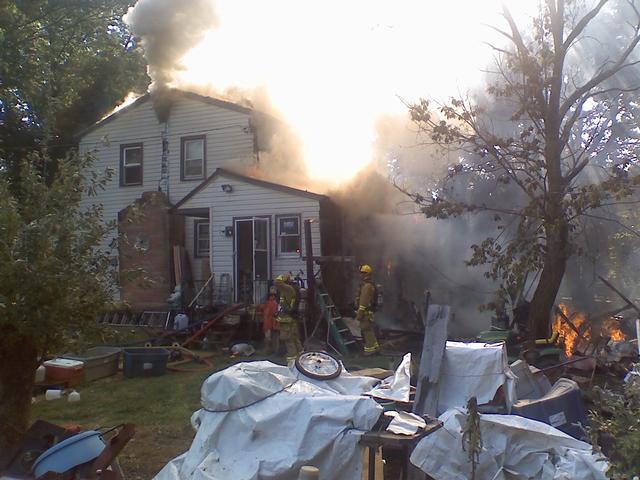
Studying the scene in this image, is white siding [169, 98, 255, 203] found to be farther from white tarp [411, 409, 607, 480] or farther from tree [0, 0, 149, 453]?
white tarp [411, 409, 607, 480]

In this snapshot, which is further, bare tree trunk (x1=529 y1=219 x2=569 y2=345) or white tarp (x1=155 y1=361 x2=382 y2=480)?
bare tree trunk (x1=529 y1=219 x2=569 y2=345)

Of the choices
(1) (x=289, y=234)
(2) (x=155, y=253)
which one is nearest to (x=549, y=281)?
(1) (x=289, y=234)

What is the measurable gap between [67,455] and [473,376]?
12.8 ft

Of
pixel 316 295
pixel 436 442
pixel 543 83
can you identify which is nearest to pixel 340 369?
pixel 436 442

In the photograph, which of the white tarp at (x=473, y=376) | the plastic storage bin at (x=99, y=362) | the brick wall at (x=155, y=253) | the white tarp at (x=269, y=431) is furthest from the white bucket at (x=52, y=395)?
the brick wall at (x=155, y=253)

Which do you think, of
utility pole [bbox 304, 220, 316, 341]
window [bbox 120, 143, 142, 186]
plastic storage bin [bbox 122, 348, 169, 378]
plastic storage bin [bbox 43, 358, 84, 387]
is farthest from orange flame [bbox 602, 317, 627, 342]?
window [bbox 120, 143, 142, 186]

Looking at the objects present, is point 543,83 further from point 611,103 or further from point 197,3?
point 197,3

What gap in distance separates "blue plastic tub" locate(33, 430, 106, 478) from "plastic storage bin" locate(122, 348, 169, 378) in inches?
220

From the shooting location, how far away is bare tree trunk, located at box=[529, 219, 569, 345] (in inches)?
372

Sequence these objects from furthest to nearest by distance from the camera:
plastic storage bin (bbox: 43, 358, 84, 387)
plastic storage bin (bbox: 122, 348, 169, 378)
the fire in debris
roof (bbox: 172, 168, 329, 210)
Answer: roof (bbox: 172, 168, 329, 210) < the fire in debris < plastic storage bin (bbox: 122, 348, 169, 378) < plastic storage bin (bbox: 43, 358, 84, 387)

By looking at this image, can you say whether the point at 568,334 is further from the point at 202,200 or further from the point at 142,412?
the point at 202,200

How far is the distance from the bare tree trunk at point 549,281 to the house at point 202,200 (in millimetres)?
5744

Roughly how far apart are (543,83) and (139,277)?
6.83 metres

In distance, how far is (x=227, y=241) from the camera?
49.7 feet
